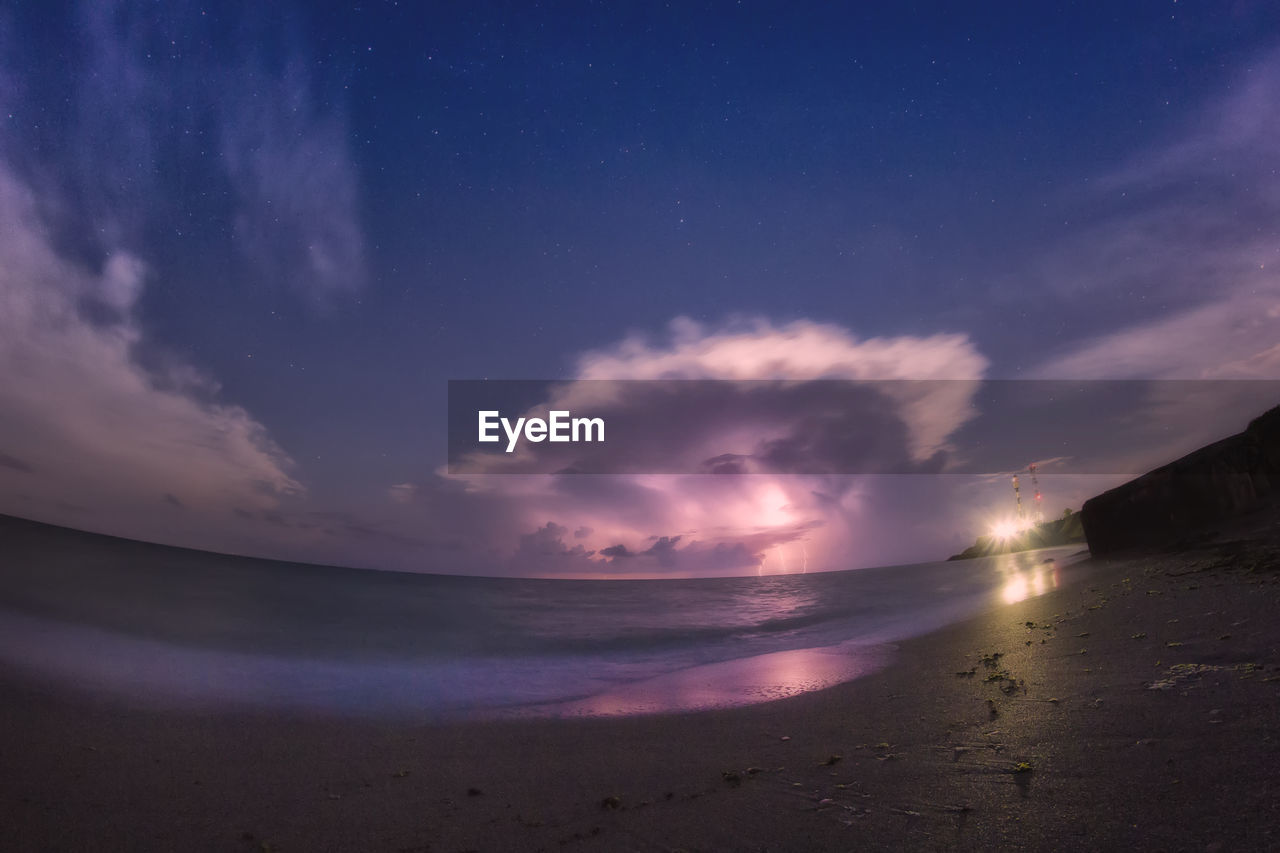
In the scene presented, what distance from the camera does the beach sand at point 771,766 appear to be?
3.16 m

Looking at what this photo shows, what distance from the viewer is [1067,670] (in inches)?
221

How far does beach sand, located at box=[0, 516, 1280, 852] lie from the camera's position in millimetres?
3156

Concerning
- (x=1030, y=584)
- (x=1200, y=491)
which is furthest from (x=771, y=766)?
(x=1030, y=584)

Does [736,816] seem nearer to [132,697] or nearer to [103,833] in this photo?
[103,833]

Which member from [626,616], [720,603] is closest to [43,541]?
[626,616]

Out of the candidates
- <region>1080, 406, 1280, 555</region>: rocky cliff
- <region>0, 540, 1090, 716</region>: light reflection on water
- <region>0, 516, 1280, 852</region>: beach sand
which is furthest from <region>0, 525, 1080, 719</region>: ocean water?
<region>1080, 406, 1280, 555</region>: rocky cliff

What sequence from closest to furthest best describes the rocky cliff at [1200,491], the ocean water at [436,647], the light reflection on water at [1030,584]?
the ocean water at [436,647] < the rocky cliff at [1200,491] < the light reflection on water at [1030,584]

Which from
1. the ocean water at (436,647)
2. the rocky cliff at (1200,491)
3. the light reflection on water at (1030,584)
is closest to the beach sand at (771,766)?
the ocean water at (436,647)

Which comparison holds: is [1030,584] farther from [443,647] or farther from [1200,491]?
[443,647]

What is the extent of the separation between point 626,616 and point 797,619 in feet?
27.7

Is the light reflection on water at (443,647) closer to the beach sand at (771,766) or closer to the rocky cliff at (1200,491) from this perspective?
the beach sand at (771,766)

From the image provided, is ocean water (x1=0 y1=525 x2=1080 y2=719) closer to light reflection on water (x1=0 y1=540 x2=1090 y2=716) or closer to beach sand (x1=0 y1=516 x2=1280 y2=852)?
light reflection on water (x1=0 y1=540 x2=1090 y2=716)

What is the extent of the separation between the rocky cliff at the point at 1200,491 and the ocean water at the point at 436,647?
1.92m

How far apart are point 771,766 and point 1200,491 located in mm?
12779
